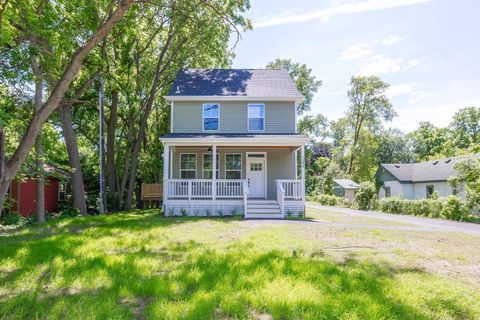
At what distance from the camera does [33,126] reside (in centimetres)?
507

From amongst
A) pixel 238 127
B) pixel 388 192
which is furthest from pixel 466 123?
pixel 238 127

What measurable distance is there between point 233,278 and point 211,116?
38.3ft

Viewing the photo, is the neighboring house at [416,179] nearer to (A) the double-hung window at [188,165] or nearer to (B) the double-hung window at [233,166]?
(B) the double-hung window at [233,166]

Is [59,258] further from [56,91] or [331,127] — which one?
[331,127]

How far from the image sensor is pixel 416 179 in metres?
25.4

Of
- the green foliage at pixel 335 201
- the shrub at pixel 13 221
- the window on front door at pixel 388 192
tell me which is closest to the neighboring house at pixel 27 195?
the shrub at pixel 13 221

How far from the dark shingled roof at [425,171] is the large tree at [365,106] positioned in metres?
6.44

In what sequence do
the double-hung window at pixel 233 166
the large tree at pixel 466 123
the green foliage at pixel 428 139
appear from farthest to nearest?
the green foliage at pixel 428 139, the large tree at pixel 466 123, the double-hung window at pixel 233 166

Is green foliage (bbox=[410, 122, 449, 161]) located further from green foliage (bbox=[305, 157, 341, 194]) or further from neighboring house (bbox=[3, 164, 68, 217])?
neighboring house (bbox=[3, 164, 68, 217])

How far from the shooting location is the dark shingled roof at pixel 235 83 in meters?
15.4

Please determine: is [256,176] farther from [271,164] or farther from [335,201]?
[335,201]

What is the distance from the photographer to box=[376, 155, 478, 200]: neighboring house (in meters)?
22.8

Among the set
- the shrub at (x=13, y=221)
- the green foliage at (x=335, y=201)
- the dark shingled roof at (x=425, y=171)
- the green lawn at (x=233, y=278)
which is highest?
the dark shingled roof at (x=425, y=171)

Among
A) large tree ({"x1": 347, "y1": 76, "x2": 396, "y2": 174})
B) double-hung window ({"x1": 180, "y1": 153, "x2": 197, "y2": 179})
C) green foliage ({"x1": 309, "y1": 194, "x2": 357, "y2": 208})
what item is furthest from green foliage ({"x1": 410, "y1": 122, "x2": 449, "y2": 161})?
double-hung window ({"x1": 180, "y1": 153, "x2": 197, "y2": 179})
